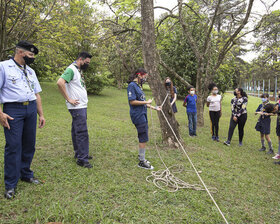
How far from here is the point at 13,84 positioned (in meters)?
2.68

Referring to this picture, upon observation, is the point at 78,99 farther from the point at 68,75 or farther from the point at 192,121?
the point at 192,121

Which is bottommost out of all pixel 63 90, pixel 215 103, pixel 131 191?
pixel 131 191

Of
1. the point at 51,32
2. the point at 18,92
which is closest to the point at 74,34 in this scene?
the point at 51,32

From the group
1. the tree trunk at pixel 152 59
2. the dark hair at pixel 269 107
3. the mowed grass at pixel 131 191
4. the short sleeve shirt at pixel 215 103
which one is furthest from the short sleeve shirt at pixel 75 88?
the dark hair at pixel 269 107

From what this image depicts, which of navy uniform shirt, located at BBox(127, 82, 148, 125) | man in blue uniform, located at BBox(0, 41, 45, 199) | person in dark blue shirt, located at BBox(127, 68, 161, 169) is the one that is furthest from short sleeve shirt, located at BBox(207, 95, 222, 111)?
man in blue uniform, located at BBox(0, 41, 45, 199)

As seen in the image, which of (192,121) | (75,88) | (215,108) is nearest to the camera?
(75,88)

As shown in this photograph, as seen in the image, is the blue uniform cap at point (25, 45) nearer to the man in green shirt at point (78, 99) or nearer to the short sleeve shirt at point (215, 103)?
the man in green shirt at point (78, 99)

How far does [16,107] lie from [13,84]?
306 mm

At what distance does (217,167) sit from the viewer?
14.7 feet

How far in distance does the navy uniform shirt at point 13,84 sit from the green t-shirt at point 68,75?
681 millimetres

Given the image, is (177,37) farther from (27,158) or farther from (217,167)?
(27,158)

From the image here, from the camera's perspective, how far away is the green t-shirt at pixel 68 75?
346cm

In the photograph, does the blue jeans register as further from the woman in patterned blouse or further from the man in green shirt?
the man in green shirt

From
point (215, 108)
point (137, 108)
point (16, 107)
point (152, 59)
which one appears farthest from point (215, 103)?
point (16, 107)
